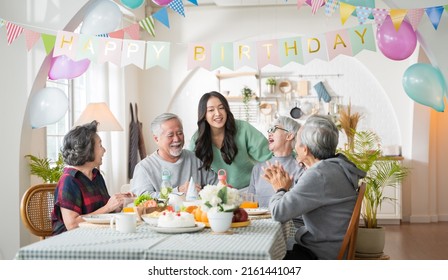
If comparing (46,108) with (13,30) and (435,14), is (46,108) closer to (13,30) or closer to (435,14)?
(13,30)

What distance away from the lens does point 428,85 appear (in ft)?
16.5

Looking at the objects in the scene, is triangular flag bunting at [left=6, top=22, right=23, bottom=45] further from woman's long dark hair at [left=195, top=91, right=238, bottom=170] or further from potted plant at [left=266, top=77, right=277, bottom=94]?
A: potted plant at [left=266, top=77, right=277, bottom=94]

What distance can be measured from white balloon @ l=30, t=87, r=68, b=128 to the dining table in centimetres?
255

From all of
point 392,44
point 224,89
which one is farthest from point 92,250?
point 224,89

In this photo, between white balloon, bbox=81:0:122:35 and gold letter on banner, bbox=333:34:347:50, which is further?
white balloon, bbox=81:0:122:35

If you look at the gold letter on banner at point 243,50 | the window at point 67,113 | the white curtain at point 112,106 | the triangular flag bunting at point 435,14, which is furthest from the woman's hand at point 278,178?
the white curtain at point 112,106

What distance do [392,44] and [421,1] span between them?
1.26 feet

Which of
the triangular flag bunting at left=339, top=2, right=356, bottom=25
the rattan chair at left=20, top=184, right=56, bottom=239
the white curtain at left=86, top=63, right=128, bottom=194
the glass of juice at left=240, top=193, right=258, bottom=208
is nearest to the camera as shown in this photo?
the glass of juice at left=240, top=193, right=258, bottom=208

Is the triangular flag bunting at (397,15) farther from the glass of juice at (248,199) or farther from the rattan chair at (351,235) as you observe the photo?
the rattan chair at (351,235)

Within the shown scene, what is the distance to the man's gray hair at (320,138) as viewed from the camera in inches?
119

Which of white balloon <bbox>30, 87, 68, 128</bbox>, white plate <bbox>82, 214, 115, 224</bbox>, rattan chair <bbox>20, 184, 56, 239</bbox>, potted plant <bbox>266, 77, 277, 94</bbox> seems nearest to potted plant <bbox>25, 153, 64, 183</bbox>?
white balloon <bbox>30, 87, 68, 128</bbox>

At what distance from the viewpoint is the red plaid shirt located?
3.19 metres

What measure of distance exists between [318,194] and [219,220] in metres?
0.55
